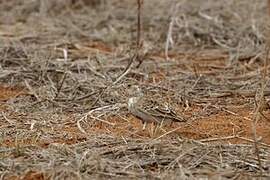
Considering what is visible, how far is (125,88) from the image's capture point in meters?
4.28

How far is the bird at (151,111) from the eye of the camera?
3.65 m

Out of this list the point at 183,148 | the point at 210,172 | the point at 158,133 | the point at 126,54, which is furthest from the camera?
the point at 126,54

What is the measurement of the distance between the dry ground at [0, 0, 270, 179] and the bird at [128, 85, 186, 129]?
0.05 metres

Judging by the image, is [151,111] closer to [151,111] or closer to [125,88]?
[151,111]

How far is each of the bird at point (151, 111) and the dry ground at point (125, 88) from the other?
55mm

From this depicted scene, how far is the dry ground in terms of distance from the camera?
3045 mm

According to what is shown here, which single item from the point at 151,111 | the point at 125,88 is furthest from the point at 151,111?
the point at 125,88

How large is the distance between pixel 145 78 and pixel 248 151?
1.55 meters

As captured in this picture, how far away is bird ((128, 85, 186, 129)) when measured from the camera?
365cm

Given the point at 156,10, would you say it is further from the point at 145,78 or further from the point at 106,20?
the point at 145,78

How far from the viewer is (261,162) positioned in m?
3.03

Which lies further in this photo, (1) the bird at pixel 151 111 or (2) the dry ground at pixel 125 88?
(1) the bird at pixel 151 111

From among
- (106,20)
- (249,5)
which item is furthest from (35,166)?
(249,5)

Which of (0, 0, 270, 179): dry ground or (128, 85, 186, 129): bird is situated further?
(128, 85, 186, 129): bird
